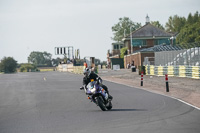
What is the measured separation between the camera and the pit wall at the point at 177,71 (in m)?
34.6

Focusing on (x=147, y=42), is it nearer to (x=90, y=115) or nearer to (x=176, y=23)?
(x=176, y=23)

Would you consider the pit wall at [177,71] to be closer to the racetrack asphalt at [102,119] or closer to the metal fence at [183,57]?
the metal fence at [183,57]

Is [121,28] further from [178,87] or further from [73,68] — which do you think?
[178,87]

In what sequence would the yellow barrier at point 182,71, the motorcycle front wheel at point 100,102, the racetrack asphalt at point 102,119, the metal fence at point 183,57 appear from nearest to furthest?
1. the racetrack asphalt at point 102,119
2. the motorcycle front wheel at point 100,102
3. the metal fence at point 183,57
4. the yellow barrier at point 182,71

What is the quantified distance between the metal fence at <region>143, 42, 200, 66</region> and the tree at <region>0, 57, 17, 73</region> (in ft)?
335

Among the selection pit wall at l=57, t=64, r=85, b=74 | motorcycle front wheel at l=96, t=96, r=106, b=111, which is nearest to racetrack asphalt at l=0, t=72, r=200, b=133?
motorcycle front wheel at l=96, t=96, r=106, b=111

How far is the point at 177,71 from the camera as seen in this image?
4012 cm

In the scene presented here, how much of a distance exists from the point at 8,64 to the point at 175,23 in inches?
2249

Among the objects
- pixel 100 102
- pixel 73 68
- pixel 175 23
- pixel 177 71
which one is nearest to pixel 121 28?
pixel 175 23

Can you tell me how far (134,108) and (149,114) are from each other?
2034 mm

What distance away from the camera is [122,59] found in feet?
319

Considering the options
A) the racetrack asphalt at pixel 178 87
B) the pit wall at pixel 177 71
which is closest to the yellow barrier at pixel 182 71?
the pit wall at pixel 177 71

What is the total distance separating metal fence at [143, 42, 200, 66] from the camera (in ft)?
119

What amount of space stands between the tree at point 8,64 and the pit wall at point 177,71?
334ft
